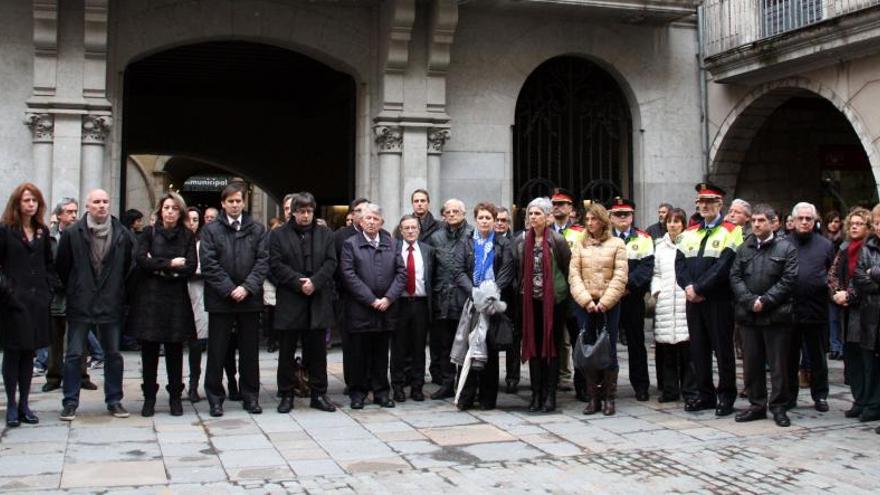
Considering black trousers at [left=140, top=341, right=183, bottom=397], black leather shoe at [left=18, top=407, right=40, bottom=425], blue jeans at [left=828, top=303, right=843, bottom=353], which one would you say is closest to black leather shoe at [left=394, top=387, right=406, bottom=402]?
black trousers at [left=140, top=341, right=183, bottom=397]

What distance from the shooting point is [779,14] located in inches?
554

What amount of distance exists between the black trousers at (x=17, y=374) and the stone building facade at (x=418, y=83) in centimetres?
495

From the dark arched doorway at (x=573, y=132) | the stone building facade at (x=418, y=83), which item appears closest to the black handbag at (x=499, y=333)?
the stone building facade at (x=418, y=83)

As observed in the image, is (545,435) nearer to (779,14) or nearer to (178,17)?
(178,17)

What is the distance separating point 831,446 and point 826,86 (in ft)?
25.9

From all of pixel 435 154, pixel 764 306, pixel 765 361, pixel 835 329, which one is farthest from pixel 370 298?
pixel 835 329

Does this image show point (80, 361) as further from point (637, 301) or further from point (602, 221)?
point (637, 301)

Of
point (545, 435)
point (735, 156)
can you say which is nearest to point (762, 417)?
point (545, 435)

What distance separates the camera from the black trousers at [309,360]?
820 centimetres

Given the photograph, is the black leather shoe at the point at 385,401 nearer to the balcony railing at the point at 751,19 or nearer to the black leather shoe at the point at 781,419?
the black leather shoe at the point at 781,419

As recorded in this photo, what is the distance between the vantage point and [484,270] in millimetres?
8484

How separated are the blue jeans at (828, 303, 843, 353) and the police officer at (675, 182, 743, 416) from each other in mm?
3727

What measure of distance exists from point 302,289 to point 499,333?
1.79 m

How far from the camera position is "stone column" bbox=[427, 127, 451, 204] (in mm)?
13445
